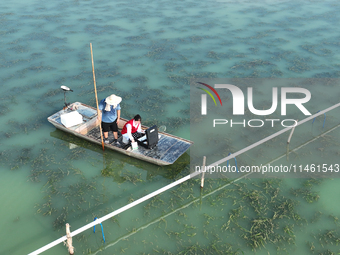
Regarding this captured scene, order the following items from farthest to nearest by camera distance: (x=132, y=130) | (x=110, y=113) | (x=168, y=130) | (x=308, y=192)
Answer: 1. (x=168, y=130)
2. (x=132, y=130)
3. (x=110, y=113)
4. (x=308, y=192)

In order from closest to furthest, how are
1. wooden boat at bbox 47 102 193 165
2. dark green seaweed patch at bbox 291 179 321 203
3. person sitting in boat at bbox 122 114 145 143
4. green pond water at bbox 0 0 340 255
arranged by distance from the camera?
green pond water at bbox 0 0 340 255 → dark green seaweed patch at bbox 291 179 321 203 → wooden boat at bbox 47 102 193 165 → person sitting in boat at bbox 122 114 145 143

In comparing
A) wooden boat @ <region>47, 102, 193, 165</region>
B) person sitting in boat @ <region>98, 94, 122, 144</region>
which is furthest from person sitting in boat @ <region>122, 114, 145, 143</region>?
person sitting in boat @ <region>98, 94, 122, 144</region>

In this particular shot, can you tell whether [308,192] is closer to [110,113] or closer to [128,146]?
[128,146]

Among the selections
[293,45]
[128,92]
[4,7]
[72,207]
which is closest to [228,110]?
[128,92]

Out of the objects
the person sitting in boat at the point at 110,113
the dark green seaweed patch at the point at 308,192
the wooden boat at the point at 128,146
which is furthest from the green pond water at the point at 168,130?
the person sitting in boat at the point at 110,113

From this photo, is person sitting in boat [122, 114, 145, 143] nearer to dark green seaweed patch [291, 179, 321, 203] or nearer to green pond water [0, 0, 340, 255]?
green pond water [0, 0, 340, 255]

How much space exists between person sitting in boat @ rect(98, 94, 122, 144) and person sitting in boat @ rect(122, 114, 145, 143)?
1.36 feet

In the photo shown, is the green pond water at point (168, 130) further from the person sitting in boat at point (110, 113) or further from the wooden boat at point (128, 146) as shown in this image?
the person sitting in boat at point (110, 113)

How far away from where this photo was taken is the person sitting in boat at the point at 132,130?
926 centimetres

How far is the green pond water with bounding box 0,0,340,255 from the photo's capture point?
24.7 ft

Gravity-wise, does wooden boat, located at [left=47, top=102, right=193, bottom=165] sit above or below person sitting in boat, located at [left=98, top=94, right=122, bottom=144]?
below

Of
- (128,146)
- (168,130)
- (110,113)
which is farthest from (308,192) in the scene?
(110,113)

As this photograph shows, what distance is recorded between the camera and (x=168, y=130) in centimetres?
1116

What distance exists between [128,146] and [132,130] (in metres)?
0.50
